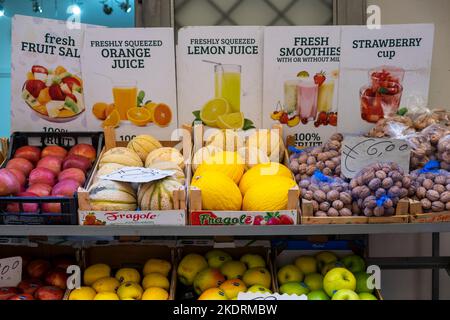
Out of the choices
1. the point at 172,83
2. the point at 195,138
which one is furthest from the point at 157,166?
the point at 172,83

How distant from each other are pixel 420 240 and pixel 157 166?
164 cm

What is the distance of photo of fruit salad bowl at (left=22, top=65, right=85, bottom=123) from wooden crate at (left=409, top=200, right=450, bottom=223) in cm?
164

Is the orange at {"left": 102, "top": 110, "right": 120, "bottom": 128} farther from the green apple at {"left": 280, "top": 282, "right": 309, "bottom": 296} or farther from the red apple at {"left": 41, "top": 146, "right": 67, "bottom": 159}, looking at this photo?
the green apple at {"left": 280, "top": 282, "right": 309, "bottom": 296}

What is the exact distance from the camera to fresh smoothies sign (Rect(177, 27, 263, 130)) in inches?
89.0

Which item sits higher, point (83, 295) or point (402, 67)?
point (402, 67)

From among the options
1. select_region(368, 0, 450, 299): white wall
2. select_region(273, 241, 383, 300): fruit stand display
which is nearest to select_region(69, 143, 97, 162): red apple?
select_region(273, 241, 383, 300): fruit stand display

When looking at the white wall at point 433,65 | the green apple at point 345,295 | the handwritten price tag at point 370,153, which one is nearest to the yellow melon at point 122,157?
the handwritten price tag at point 370,153

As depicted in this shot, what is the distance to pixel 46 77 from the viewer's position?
2.29m

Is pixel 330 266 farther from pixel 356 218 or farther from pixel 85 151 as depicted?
pixel 85 151

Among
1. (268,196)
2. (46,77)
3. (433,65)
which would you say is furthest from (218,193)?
(433,65)

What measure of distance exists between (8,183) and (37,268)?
0.56 m

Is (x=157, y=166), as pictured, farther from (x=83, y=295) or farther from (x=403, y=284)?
(x=403, y=284)

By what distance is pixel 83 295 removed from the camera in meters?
1.97

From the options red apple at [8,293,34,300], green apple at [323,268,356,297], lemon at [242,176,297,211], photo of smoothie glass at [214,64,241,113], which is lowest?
red apple at [8,293,34,300]
